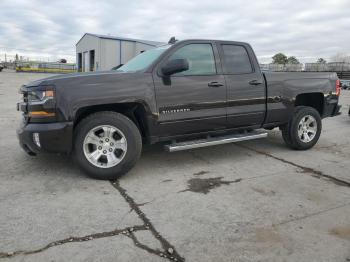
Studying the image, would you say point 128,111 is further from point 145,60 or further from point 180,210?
point 180,210

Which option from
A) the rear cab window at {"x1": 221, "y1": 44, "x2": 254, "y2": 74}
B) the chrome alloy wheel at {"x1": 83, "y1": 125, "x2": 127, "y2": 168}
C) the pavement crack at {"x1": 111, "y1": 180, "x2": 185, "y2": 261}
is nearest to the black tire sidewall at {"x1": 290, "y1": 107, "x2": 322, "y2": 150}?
the rear cab window at {"x1": 221, "y1": 44, "x2": 254, "y2": 74}

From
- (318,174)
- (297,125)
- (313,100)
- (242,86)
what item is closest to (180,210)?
(318,174)

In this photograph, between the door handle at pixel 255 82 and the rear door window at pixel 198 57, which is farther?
the door handle at pixel 255 82

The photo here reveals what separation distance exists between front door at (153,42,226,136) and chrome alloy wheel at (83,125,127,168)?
0.60 meters

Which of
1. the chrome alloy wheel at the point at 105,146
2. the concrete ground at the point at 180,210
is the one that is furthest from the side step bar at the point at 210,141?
the chrome alloy wheel at the point at 105,146

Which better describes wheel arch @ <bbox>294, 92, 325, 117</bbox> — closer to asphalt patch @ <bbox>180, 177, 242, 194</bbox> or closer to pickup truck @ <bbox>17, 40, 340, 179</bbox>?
pickup truck @ <bbox>17, 40, 340, 179</bbox>

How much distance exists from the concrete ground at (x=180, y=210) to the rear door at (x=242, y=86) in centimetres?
70

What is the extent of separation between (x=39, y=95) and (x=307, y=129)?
4.47 m

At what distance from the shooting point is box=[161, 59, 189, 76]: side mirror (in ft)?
14.4

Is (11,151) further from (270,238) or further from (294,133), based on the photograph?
(294,133)

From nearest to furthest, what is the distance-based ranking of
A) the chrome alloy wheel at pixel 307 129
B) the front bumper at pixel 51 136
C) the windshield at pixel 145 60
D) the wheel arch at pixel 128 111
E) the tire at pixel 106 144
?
1. the front bumper at pixel 51 136
2. the tire at pixel 106 144
3. the wheel arch at pixel 128 111
4. the windshield at pixel 145 60
5. the chrome alloy wheel at pixel 307 129

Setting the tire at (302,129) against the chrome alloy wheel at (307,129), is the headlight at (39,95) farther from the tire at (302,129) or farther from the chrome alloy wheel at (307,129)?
the chrome alloy wheel at (307,129)

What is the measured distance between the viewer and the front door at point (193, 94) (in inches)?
182

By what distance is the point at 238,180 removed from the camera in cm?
449
